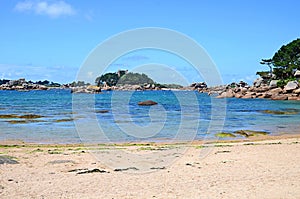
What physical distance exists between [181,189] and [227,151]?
20.0 ft

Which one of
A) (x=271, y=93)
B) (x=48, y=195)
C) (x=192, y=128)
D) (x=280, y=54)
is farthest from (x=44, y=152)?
(x=280, y=54)

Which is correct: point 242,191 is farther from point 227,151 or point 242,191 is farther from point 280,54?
point 280,54

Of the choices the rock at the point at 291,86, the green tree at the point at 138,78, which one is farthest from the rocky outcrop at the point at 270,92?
the green tree at the point at 138,78

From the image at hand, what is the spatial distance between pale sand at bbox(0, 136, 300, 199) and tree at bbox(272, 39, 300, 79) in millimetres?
60851

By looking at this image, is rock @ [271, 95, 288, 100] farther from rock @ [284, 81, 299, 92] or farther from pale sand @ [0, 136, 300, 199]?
pale sand @ [0, 136, 300, 199]

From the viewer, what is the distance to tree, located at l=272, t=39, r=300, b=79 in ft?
232

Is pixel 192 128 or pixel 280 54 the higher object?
pixel 280 54

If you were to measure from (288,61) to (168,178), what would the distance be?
68676mm

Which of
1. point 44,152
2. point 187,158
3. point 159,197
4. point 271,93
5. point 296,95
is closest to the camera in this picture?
point 159,197

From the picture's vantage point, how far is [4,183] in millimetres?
9062

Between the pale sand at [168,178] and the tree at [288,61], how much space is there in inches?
2396

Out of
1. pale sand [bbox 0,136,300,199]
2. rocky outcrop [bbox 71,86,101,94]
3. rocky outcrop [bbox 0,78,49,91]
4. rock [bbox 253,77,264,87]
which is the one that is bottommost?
pale sand [bbox 0,136,300,199]

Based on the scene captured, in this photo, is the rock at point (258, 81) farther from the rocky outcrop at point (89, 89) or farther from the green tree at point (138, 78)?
the green tree at point (138, 78)

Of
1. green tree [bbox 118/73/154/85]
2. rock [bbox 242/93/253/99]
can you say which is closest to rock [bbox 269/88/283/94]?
rock [bbox 242/93/253/99]
